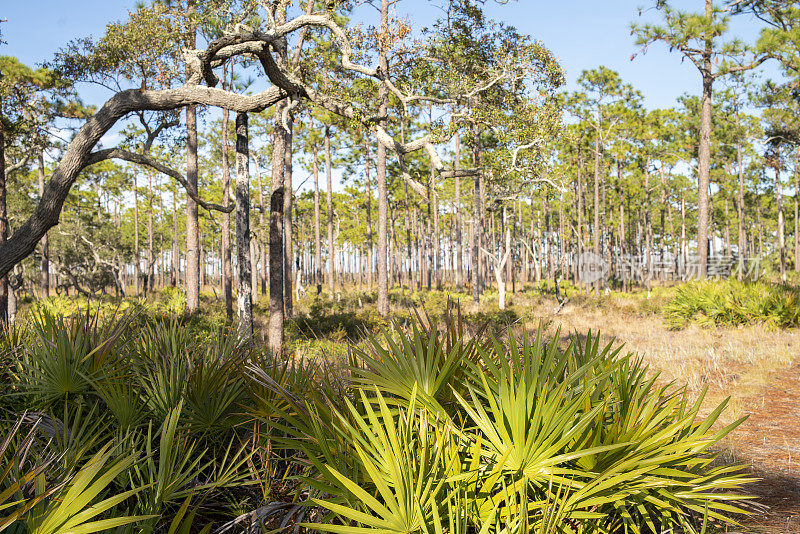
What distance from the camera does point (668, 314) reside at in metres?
15.6

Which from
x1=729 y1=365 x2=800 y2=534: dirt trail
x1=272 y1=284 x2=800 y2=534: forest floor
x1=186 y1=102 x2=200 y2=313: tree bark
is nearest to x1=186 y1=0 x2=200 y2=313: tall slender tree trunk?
x1=186 y1=102 x2=200 y2=313: tree bark

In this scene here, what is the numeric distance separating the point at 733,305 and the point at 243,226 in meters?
13.2

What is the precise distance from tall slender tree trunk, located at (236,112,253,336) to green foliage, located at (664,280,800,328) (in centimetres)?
1241

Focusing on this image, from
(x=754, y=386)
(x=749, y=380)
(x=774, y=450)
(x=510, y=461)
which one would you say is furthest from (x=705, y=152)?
(x=510, y=461)

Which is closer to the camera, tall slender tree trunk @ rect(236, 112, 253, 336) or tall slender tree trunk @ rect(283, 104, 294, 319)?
tall slender tree trunk @ rect(236, 112, 253, 336)

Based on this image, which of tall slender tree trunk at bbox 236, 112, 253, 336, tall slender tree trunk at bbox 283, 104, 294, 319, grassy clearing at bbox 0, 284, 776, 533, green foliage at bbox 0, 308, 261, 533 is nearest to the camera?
grassy clearing at bbox 0, 284, 776, 533

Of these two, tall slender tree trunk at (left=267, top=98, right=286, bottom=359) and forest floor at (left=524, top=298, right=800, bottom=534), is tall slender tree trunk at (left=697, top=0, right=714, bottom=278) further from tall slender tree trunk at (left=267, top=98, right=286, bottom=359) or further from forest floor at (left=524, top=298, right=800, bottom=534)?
tall slender tree trunk at (left=267, top=98, right=286, bottom=359)

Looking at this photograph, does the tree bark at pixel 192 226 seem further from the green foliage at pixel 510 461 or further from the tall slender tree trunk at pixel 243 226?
the green foliage at pixel 510 461

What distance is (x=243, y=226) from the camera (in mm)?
10453

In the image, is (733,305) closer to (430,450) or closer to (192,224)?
(430,450)

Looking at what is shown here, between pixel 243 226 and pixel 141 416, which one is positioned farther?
pixel 243 226

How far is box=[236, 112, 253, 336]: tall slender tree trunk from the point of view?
977cm

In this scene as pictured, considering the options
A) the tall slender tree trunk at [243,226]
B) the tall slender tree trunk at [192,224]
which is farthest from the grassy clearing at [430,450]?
the tall slender tree trunk at [192,224]

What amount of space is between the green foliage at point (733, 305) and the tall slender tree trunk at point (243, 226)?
489 inches
